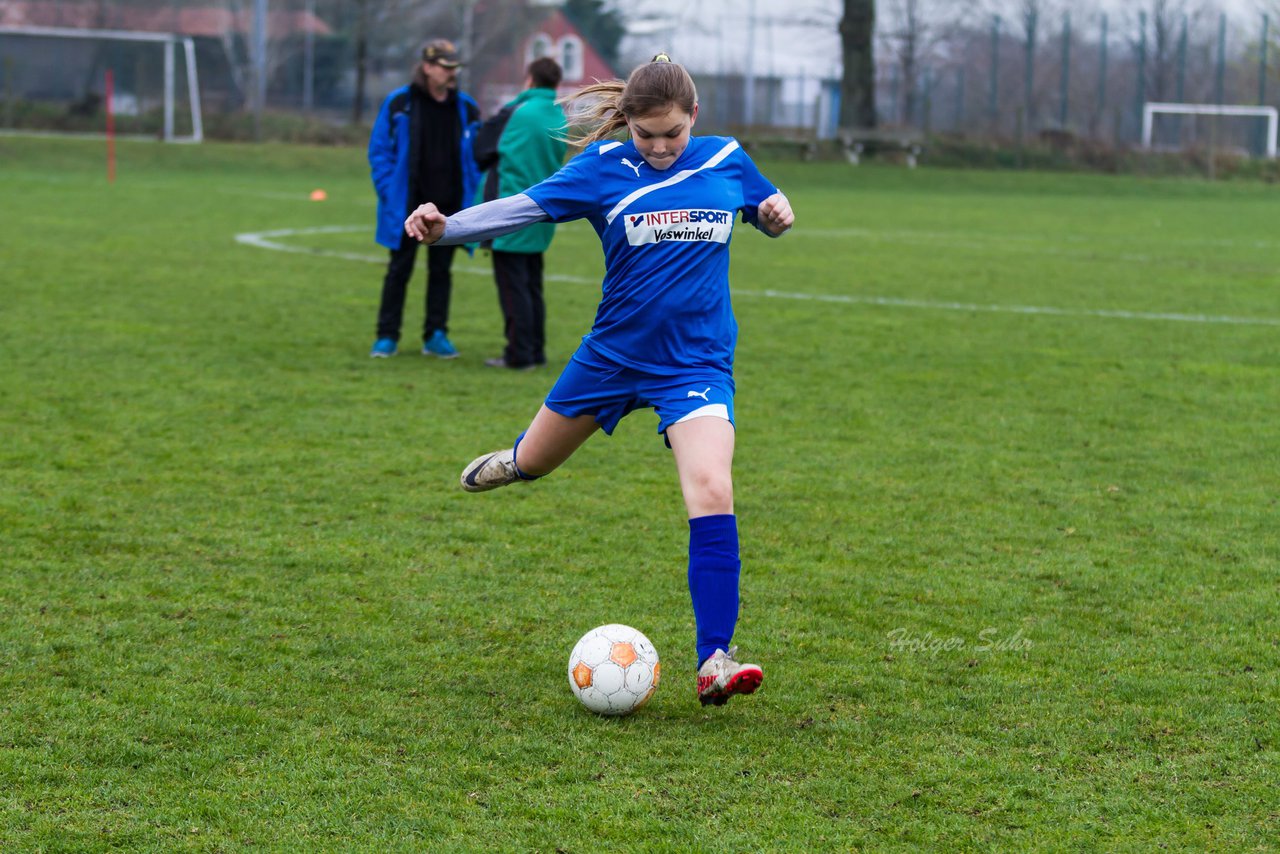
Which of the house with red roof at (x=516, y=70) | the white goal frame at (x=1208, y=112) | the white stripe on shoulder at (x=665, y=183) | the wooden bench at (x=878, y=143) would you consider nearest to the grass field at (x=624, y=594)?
the white stripe on shoulder at (x=665, y=183)

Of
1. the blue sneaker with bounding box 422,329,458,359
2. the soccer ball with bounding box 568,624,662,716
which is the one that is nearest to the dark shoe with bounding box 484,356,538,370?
the blue sneaker with bounding box 422,329,458,359

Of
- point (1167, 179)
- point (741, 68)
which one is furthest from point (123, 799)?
point (741, 68)

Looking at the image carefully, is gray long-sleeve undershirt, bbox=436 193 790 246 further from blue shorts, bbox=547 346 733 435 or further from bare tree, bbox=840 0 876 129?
bare tree, bbox=840 0 876 129

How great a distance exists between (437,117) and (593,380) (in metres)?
5.84

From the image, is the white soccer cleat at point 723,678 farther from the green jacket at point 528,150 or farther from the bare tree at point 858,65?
the bare tree at point 858,65

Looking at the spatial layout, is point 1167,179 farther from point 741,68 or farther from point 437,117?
point 437,117

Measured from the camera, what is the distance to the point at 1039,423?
8289 mm

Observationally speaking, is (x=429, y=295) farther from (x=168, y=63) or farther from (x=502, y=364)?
(x=168, y=63)

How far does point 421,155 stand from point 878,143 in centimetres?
2974

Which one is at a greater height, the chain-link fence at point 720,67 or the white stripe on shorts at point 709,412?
the chain-link fence at point 720,67

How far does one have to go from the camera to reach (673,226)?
4328 millimetres

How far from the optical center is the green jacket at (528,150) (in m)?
9.40

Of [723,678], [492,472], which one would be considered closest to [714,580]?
[723,678]

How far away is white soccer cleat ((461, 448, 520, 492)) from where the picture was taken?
4.89 meters
